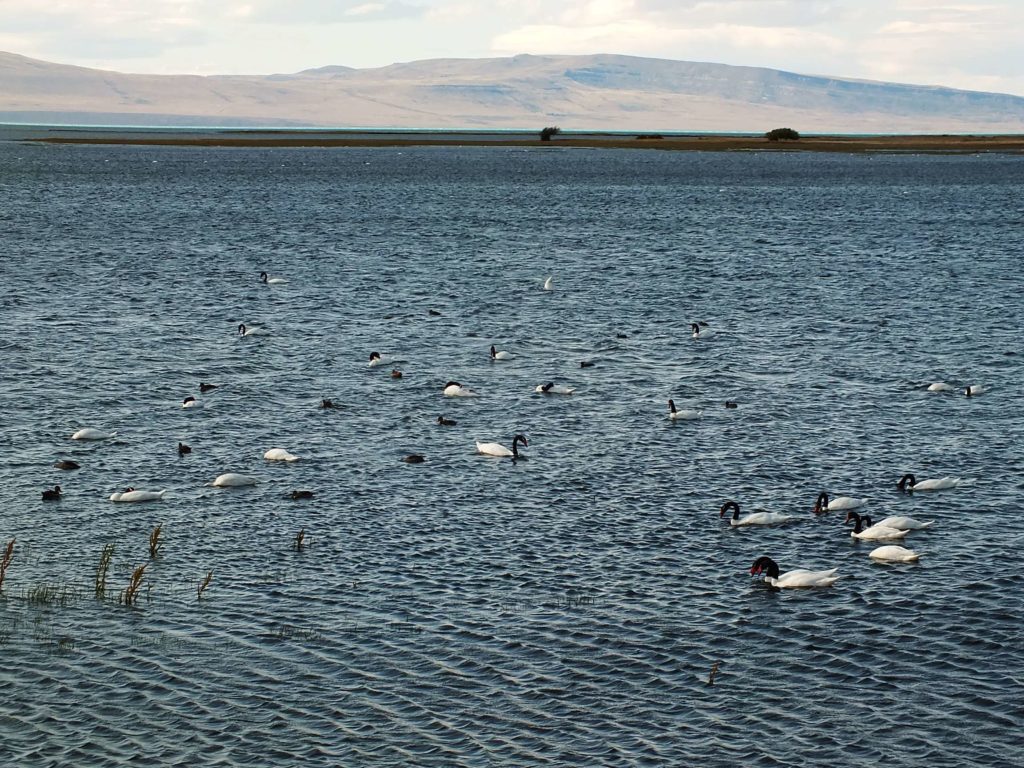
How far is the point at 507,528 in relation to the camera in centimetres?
3062

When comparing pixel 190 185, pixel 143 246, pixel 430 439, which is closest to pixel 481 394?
pixel 430 439

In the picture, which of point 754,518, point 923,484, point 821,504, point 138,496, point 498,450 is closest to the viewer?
point 754,518

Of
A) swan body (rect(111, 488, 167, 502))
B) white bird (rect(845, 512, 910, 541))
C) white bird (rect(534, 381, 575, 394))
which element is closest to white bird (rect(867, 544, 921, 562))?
white bird (rect(845, 512, 910, 541))

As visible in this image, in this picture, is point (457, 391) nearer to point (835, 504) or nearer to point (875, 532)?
point (835, 504)

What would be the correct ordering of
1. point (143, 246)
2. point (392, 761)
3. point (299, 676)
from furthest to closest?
point (143, 246) < point (299, 676) < point (392, 761)

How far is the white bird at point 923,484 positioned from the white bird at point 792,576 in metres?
7.20

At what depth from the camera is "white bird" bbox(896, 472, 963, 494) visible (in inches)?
1324

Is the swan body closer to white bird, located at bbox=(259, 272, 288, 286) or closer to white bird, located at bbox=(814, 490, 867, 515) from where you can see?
white bird, located at bbox=(814, 490, 867, 515)

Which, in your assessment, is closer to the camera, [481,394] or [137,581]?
[137,581]

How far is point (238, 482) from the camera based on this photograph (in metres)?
33.8

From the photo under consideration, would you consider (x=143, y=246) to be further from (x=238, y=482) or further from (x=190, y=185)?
(x=190, y=185)

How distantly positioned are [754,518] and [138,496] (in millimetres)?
14554

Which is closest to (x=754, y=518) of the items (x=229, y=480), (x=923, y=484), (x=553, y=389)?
(x=923, y=484)

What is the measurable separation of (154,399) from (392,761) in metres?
26.7
